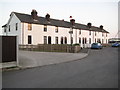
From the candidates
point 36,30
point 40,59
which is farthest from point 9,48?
point 36,30

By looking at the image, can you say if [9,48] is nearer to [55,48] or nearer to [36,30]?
[55,48]

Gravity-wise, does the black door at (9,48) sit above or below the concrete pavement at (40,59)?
above

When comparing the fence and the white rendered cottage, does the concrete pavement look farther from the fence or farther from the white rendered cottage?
the white rendered cottage

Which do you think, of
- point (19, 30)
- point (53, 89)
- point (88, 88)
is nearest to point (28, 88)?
point (53, 89)

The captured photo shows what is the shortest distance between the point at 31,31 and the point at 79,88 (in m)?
27.3

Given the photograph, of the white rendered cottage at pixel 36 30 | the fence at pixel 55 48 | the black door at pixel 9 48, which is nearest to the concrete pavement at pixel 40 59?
the black door at pixel 9 48

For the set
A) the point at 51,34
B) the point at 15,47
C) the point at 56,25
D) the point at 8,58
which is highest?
the point at 56,25

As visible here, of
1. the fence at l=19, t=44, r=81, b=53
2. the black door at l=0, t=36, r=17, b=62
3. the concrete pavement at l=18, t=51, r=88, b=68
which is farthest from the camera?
the fence at l=19, t=44, r=81, b=53

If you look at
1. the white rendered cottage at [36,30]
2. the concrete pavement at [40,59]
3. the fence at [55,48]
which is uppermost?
the white rendered cottage at [36,30]

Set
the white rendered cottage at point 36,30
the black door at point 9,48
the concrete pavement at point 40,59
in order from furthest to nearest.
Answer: the white rendered cottage at point 36,30 < the concrete pavement at point 40,59 < the black door at point 9,48

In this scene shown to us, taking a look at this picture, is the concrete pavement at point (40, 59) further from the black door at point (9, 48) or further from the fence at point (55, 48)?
the fence at point (55, 48)

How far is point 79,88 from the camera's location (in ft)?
16.6

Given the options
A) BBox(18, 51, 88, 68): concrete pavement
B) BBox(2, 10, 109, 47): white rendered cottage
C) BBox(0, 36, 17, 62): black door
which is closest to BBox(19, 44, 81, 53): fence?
BBox(2, 10, 109, 47): white rendered cottage

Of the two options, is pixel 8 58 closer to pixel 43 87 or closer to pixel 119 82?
pixel 43 87
